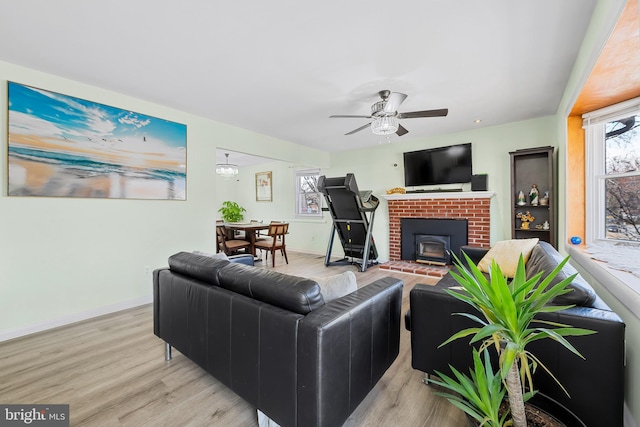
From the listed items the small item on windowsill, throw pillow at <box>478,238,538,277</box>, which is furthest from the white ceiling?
the small item on windowsill

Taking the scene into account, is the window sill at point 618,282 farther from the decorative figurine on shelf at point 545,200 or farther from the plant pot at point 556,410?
the decorative figurine on shelf at point 545,200

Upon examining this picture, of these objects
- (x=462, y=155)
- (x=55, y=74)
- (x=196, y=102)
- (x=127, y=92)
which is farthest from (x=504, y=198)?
(x=55, y=74)

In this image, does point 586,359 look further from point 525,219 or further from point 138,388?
point 525,219

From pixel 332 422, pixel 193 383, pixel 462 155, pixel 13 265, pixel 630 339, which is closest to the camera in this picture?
pixel 332 422

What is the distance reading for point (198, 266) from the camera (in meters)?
1.74

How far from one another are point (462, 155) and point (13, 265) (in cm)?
571

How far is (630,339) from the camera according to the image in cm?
132

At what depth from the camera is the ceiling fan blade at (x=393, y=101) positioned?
8.70 ft

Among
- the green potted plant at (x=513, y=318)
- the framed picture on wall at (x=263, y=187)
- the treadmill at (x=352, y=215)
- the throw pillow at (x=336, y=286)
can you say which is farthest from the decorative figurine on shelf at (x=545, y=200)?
the framed picture on wall at (x=263, y=187)

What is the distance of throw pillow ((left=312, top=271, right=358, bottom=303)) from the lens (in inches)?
56.4

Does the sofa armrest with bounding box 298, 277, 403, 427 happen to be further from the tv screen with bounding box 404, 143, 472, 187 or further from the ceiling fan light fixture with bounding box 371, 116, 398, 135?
the tv screen with bounding box 404, 143, 472, 187

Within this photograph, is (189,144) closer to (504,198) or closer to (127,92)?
(127,92)

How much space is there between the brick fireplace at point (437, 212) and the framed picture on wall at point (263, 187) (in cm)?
357

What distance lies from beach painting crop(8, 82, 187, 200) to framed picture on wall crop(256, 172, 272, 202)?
3.97 m
